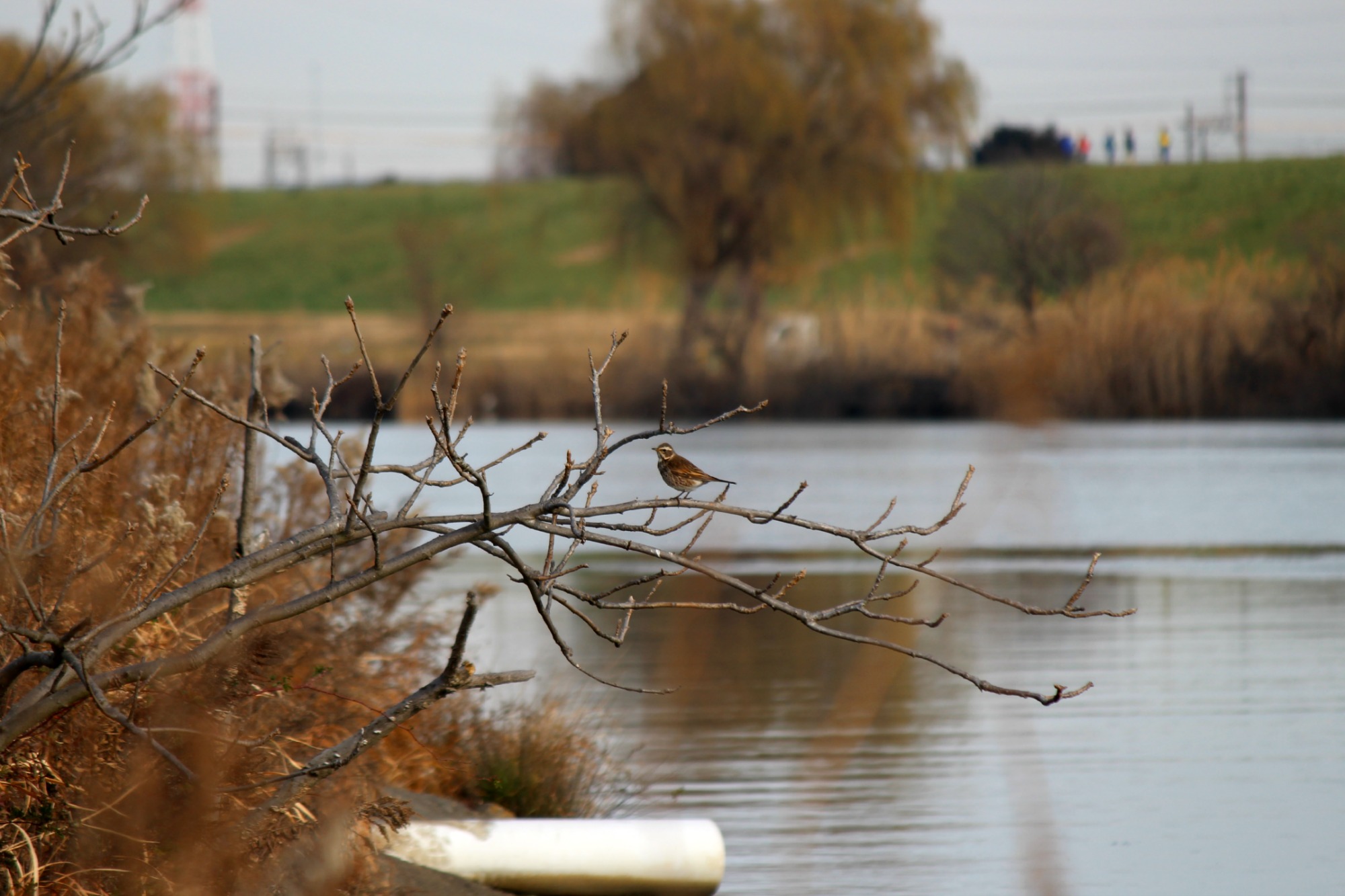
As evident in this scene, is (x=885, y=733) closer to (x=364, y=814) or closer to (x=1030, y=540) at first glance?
(x=364, y=814)

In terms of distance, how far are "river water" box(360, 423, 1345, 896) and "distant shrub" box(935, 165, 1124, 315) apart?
9.72m

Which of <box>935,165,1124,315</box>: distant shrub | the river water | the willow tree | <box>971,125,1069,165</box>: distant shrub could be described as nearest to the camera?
the river water

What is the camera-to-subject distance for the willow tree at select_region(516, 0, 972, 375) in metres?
34.8

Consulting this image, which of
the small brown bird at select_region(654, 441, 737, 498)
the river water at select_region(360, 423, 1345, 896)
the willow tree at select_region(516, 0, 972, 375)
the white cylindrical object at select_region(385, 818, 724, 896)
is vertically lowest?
the river water at select_region(360, 423, 1345, 896)

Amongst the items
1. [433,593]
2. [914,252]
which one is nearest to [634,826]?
[433,593]

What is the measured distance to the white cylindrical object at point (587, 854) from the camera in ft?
18.8

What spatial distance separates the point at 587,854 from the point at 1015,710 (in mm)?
3709

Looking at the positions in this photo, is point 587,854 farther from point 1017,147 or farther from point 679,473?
point 1017,147

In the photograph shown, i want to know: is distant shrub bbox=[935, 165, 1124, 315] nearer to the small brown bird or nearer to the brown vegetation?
the brown vegetation

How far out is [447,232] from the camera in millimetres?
58188

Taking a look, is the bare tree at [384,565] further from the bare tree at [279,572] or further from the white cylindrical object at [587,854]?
the white cylindrical object at [587,854]

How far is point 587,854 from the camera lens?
5859 millimetres

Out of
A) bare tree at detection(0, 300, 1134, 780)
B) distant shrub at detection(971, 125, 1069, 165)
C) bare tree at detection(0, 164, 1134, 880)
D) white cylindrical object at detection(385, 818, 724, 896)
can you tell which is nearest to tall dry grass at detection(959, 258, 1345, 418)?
distant shrub at detection(971, 125, 1069, 165)

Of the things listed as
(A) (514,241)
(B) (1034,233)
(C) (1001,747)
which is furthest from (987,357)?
(A) (514,241)
